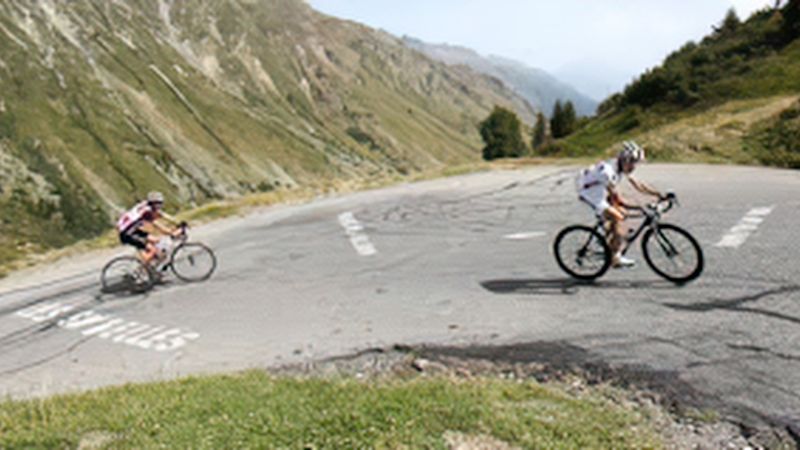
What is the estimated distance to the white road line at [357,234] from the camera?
1664 centimetres

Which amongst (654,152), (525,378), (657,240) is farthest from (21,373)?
(654,152)

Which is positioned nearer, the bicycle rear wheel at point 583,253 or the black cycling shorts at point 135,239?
the bicycle rear wheel at point 583,253

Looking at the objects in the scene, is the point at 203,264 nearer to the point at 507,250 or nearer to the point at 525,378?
the point at 507,250

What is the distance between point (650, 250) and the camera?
10.8 metres

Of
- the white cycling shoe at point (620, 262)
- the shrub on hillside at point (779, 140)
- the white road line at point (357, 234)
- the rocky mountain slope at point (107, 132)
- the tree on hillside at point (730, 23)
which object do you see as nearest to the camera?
the white cycling shoe at point (620, 262)

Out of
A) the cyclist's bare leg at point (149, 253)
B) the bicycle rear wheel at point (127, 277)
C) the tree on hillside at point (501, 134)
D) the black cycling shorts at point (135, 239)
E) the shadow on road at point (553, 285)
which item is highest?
the tree on hillside at point (501, 134)

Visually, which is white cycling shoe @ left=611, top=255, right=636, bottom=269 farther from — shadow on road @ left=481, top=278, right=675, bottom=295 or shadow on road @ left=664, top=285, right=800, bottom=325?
shadow on road @ left=664, top=285, right=800, bottom=325

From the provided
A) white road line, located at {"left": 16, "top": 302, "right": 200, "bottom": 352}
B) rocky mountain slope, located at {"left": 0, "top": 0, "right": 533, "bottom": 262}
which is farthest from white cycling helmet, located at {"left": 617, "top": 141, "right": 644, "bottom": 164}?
rocky mountain slope, located at {"left": 0, "top": 0, "right": 533, "bottom": 262}

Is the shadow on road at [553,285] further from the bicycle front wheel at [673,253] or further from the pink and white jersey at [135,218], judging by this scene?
the pink and white jersey at [135,218]

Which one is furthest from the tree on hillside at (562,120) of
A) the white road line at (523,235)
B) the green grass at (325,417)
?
the green grass at (325,417)

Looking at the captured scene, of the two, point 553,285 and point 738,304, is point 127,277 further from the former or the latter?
point 738,304

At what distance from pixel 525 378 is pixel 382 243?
973cm

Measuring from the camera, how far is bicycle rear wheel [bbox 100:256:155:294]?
15.2 metres

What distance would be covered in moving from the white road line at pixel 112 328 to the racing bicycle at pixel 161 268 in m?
1.29
